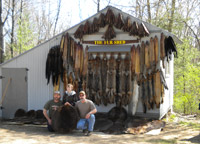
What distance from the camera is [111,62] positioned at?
10.6 meters

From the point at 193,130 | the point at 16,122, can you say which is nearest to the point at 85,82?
the point at 16,122

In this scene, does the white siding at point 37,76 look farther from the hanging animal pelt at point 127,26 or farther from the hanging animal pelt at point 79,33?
the hanging animal pelt at point 127,26

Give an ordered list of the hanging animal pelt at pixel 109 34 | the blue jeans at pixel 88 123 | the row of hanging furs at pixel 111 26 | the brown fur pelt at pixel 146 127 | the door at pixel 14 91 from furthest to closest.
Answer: the door at pixel 14 91 < the hanging animal pelt at pixel 109 34 < the row of hanging furs at pixel 111 26 < the brown fur pelt at pixel 146 127 < the blue jeans at pixel 88 123

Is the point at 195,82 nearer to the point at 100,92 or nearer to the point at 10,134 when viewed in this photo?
the point at 100,92

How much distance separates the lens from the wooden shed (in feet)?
33.8

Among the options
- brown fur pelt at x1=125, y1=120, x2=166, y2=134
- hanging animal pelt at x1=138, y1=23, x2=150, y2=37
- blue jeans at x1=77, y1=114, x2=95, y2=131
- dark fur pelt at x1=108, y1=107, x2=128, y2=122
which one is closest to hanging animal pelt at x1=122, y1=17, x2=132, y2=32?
hanging animal pelt at x1=138, y1=23, x2=150, y2=37

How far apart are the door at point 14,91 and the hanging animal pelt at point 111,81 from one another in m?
3.58

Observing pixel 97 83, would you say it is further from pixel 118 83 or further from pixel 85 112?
pixel 85 112

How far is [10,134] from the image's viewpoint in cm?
845

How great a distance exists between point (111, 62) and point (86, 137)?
11.5 feet

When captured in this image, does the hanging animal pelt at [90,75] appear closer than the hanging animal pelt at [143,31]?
No

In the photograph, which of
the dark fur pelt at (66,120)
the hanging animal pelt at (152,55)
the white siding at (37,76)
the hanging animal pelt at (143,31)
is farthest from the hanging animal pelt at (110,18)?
the dark fur pelt at (66,120)

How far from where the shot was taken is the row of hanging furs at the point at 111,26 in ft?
33.7

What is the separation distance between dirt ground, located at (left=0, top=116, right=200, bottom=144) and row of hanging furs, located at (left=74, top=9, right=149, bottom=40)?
3.67m
